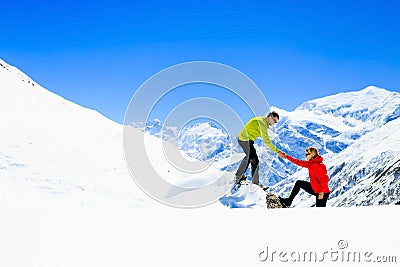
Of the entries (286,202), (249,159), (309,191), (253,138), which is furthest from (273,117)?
(286,202)

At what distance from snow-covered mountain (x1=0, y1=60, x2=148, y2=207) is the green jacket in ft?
11.4

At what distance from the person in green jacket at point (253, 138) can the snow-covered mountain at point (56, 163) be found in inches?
125

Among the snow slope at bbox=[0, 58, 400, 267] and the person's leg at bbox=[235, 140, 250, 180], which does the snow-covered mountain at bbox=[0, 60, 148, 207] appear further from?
the person's leg at bbox=[235, 140, 250, 180]

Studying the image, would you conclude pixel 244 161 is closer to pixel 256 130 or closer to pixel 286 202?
pixel 256 130

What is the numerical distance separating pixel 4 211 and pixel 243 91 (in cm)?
605

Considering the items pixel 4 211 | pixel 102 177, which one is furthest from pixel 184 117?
pixel 4 211

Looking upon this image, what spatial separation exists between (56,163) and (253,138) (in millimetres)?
6259

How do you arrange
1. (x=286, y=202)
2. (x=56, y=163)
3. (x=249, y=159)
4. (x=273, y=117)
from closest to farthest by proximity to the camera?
(x=273, y=117) → (x=286, y=202) → (x=249, y=159) → (x=56, y=163)

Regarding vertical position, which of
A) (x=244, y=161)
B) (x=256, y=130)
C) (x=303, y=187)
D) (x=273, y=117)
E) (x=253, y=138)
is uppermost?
(x=273, y=117)

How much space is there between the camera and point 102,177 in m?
11.8

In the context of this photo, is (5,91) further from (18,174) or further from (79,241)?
(79,241)

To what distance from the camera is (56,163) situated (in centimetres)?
1195

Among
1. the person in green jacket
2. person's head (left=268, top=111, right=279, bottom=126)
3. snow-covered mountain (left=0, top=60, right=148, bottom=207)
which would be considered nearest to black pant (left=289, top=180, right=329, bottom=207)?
the person in green jacket

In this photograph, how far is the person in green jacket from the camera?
1038 centimetres
